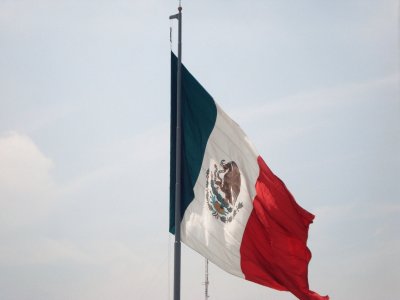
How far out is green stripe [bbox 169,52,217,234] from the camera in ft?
50.5

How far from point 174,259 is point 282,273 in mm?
2894

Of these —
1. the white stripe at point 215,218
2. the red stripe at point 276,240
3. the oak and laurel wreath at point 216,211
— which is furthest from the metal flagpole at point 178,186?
the red stripe at point 276,240

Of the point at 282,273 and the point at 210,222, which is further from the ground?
the point at 210,222

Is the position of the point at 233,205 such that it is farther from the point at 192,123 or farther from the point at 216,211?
the point at 192,123

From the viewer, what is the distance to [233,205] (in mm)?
15531

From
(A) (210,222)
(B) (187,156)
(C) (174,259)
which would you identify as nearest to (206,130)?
(B) (187,156)

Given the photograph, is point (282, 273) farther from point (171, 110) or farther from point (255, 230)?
point (171, 110)

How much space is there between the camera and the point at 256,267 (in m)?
15.2

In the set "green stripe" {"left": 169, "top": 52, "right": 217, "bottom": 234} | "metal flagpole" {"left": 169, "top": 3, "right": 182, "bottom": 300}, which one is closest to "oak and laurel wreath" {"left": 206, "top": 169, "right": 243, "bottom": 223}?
"green stripe" {"left": 169, "top": 52, "right": 217, "bottom": 234}

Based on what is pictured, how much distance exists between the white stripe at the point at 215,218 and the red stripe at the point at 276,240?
191mm

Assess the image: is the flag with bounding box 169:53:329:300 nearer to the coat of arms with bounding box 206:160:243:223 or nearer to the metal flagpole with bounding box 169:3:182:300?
the coat of arms with bounding box 206:160:243:223

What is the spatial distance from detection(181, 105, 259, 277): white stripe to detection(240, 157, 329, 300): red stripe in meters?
0.19

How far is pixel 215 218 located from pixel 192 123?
8.18 ft

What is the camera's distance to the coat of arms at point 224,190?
50.2 ft
